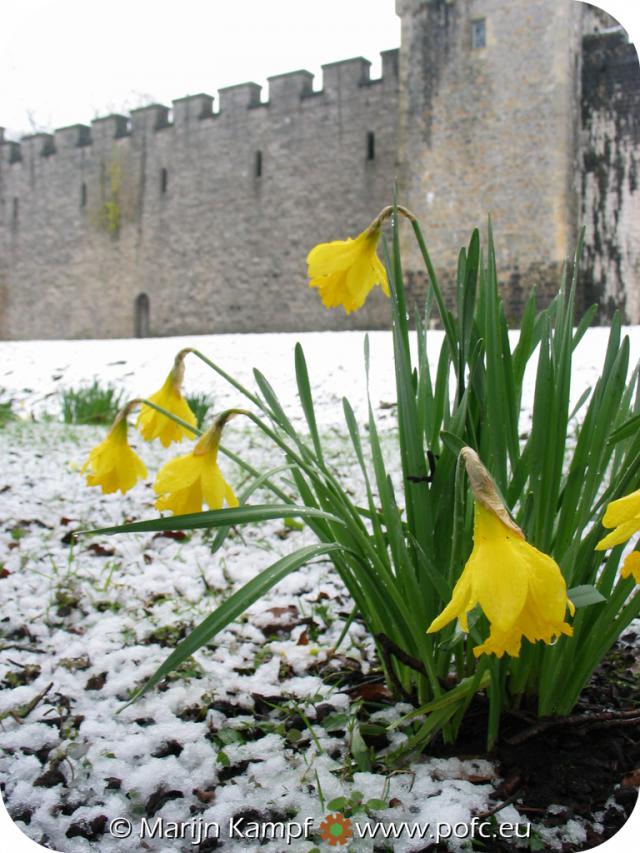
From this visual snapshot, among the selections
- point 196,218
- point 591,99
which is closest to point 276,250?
point 196,218

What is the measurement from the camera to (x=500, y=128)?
347 inches

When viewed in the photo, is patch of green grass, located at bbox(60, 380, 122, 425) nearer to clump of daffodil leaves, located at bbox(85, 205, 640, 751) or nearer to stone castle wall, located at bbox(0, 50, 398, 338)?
clump of daffodil leaves, located at bbox(85, 205, 640, 751)

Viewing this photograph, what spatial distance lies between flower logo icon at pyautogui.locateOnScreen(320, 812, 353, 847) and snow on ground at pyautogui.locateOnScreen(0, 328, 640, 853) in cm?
2

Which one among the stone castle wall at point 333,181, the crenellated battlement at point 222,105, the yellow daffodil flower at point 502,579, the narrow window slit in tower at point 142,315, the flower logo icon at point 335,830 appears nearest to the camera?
the yellow daffodil flower at point 502,579

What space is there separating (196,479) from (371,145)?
10.3 m

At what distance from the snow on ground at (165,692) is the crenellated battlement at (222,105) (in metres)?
9.19

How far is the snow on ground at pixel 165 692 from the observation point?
0.95 metres

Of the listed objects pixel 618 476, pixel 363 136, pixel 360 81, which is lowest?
pixel 618 476

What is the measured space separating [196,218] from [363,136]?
3037mm

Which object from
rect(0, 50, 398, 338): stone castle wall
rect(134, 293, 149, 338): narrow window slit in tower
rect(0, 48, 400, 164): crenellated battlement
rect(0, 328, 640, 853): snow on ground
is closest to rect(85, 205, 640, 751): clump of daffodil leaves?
rect(0, 328, 640, 853): snow on ground

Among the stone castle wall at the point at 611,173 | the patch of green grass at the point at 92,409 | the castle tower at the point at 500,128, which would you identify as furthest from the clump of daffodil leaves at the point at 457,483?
the stone castle wall at the point at 611,173

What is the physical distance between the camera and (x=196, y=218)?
39.8 ft

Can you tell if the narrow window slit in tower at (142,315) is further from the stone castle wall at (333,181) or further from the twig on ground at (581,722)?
the twig on ground at (581,722)

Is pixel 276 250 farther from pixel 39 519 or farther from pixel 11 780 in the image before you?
pixel 11 780
